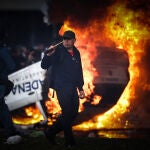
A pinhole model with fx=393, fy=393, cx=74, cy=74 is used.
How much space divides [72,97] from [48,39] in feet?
33.9

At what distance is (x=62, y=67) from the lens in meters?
7.78

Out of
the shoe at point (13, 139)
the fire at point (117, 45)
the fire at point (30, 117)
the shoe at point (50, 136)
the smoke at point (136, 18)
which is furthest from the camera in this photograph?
the fire at point (30, 117)

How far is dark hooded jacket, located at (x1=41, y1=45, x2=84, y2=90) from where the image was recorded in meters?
7.73

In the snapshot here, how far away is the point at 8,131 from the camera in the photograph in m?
8.14

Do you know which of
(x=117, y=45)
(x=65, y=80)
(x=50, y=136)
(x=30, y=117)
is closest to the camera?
(x=65, y=80)

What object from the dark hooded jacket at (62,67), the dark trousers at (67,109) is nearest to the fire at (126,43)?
the dark trousers at (67,109)

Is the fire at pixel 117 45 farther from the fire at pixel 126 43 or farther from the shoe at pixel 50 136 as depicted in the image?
the shoe at pixel 50 136

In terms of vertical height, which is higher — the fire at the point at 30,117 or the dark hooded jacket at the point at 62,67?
the dark hooded jacket at the point at 62,67

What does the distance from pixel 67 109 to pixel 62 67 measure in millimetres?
840

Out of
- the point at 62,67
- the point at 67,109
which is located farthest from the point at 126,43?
the point at 67,109

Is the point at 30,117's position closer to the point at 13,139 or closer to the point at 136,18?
the point at 13,139

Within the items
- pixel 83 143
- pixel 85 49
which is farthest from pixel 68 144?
pixel 85 49

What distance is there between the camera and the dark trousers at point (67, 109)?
7.61 m

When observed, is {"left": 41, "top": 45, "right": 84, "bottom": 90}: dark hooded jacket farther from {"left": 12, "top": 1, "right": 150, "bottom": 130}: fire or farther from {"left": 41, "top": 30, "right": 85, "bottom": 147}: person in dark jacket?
{"left": 12, "top": 1, "right": 150, "bottom": 130}: fire
